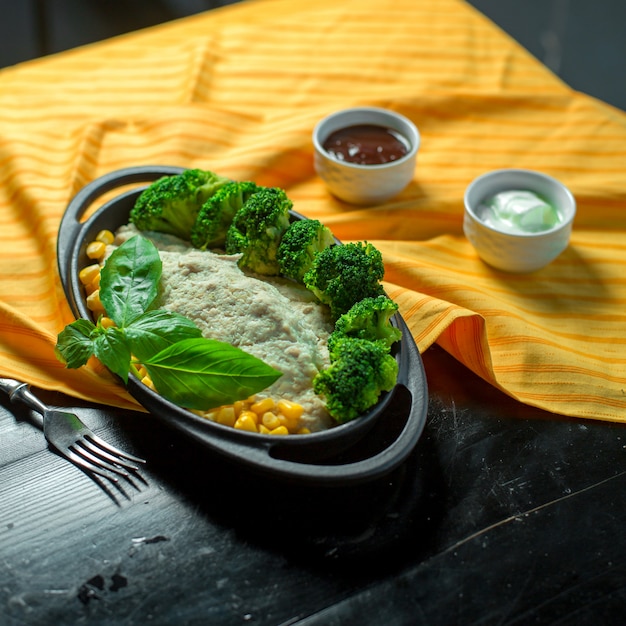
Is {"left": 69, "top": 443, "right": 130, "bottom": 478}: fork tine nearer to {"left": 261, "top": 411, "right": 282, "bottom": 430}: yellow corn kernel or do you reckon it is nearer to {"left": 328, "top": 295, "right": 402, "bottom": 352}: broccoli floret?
{"left": 261, "top": 411, "right": 282, "bottom": 430}: yellow corn kernel

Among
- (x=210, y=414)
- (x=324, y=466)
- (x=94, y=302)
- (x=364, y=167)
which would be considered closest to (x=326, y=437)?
(x=324, y=466)

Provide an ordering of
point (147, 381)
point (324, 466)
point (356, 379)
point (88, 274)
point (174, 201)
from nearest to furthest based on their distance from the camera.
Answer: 1. point (324, 466)
2. point (356, 379)
3. point (147, 381)
4. point (88, 274)
5. point (174, 201)

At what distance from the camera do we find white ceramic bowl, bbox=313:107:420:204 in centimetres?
334

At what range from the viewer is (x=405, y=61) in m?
4.29

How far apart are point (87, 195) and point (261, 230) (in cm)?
79

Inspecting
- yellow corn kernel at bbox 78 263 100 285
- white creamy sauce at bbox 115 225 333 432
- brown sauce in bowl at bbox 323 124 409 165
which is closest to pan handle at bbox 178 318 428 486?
white creamy sauce at bbox 115 225 333 432

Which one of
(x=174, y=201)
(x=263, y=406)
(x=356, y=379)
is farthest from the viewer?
(x=174, y=201)

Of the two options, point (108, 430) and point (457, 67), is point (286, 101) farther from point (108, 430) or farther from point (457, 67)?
point (108, 430)

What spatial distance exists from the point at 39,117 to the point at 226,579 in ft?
8.69

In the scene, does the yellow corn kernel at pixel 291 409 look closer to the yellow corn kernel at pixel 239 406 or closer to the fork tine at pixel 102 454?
the yellow corn kernel at pixel 239 406

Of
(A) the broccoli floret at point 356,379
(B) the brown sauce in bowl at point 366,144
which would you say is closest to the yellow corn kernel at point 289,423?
(A) the broccoli floret at point 356,379

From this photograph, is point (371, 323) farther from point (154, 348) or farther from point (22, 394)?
point (22, 394)

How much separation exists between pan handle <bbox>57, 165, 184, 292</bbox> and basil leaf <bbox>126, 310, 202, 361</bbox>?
0.48m

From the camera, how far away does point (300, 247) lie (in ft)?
8.74
